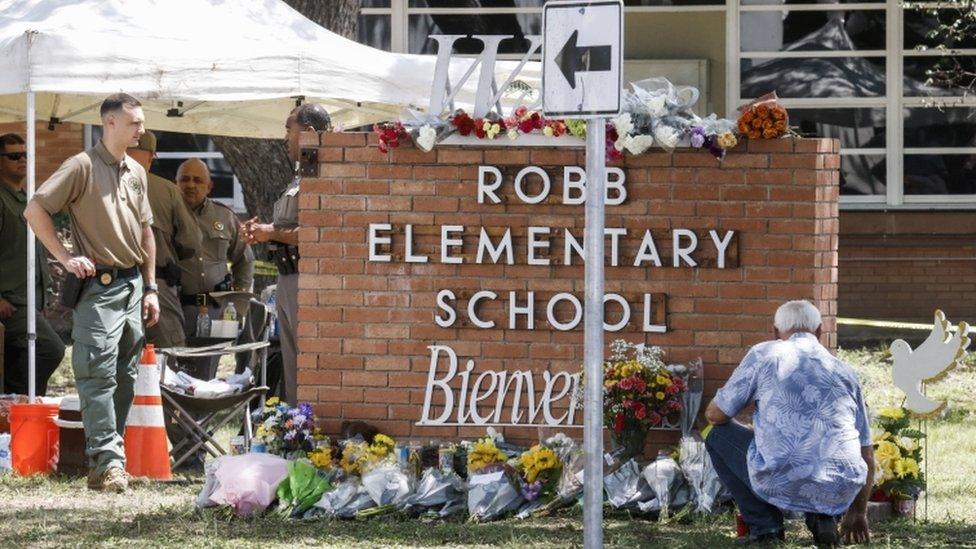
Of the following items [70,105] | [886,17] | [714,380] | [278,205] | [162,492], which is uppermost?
[886,17]

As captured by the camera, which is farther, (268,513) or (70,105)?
(70,105)

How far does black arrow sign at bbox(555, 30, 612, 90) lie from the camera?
18.8 feet

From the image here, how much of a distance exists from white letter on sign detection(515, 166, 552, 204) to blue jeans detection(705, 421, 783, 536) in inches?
63.7

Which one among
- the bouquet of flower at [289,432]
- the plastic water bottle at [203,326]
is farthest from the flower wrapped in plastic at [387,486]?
the plastic water bottle at [203,326]

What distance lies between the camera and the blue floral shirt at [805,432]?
659 cm

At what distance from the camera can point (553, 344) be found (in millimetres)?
8070

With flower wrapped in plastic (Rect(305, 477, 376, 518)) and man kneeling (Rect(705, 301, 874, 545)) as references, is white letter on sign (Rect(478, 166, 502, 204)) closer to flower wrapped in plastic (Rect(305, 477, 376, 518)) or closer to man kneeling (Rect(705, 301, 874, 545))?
flower wrapped in plastic (Rect(305, 477, 376, 518))

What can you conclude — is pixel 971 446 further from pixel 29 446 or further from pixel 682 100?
pixel 29 446

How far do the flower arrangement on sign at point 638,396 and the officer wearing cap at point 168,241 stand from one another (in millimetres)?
3377

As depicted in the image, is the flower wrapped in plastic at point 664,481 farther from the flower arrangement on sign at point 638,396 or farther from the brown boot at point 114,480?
the brown boot at point 114,480

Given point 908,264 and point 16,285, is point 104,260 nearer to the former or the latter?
point 16,285

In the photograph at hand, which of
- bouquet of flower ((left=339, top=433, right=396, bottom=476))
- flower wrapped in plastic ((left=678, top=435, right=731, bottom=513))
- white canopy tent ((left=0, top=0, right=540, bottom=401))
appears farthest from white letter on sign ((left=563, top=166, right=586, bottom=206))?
white canopy tent ((left=0, top=0, right=540, bottom=401))

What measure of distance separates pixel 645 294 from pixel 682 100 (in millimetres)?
964

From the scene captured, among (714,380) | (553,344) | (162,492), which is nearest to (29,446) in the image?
(162,492)
